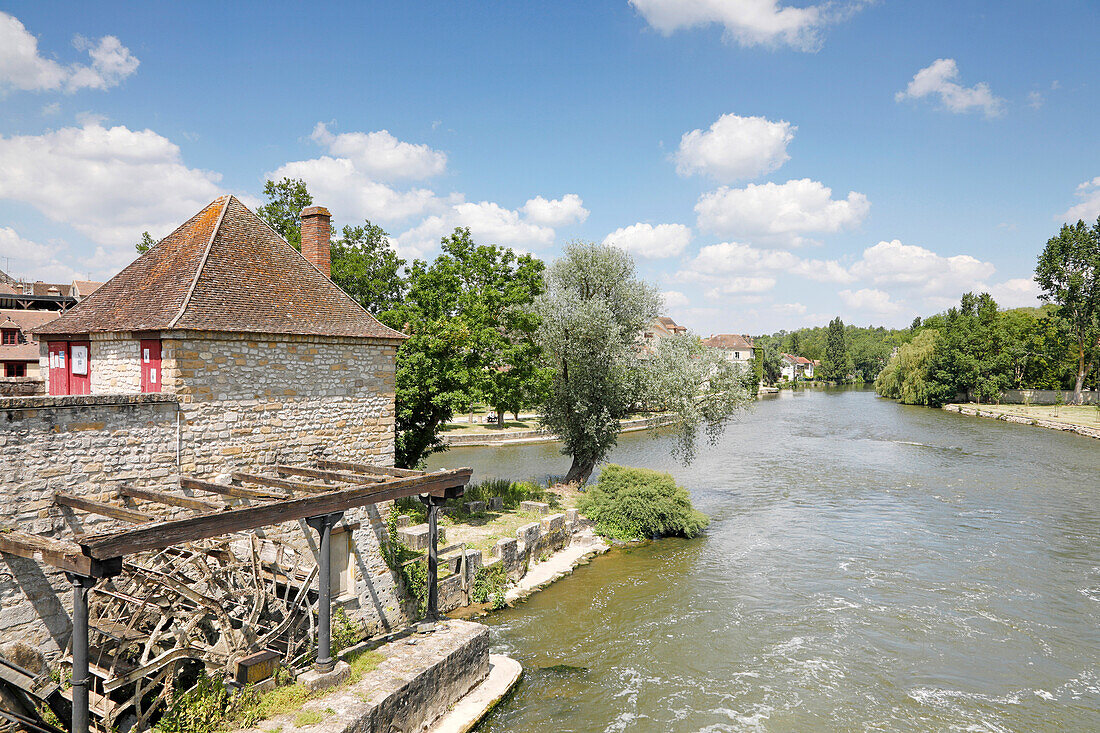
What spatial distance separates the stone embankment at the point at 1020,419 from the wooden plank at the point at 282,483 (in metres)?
49.2

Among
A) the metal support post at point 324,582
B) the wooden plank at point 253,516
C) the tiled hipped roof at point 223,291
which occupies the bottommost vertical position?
the metal support post at point 324,582

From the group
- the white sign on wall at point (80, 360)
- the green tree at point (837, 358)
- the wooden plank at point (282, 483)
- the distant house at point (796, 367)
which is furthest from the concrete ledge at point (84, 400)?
the green tree at point (837, 358)

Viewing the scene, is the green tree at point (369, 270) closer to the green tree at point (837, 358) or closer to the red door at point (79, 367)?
the red door at point (79, 367)

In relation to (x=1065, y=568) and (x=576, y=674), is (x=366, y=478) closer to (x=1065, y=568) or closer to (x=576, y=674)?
(x=576, y=674)

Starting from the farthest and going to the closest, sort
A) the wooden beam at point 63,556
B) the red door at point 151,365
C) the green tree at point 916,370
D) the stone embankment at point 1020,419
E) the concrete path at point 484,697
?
the green tree at point 916,370 < the stone embankment at point 1020,419 < the red door at point 151,365 < the concrete path at point 484,697 < the wooden beam at point 63,556

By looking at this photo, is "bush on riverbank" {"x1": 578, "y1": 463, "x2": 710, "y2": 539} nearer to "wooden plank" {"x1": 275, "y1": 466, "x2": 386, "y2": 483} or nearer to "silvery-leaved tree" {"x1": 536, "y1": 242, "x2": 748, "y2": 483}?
"silvery-leaved tree" {"x1": 536, "y1": 242, "x2": 748, "y2": 483}

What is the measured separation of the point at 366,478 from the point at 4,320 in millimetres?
39796

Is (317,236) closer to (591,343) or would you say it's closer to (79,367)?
(79,367)

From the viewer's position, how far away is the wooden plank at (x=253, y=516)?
6.64 m

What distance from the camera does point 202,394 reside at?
32.9 feet

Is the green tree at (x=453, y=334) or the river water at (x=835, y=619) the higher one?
the green tree at (x=453, y=334)

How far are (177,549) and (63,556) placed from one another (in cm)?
295

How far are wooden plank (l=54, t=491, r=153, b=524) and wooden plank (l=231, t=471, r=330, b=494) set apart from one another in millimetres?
1741

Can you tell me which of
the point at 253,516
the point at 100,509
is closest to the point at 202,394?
the point at 100,509
